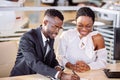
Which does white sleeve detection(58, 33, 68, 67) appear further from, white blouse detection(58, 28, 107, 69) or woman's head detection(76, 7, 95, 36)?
woman's head detection(76, 7, 95, 36)

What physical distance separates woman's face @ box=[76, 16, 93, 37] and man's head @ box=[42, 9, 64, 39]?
1.02 feet

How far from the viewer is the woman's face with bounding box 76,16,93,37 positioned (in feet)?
6.99

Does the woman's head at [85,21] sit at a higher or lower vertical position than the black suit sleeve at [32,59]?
higher

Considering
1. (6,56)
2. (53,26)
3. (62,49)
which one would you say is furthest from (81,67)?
(6,56)

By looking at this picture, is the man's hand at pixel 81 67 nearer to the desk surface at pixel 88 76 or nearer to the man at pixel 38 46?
the desk surface at pixel 88 76

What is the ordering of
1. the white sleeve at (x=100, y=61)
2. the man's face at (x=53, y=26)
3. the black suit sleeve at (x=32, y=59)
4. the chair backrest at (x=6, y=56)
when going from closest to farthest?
the black suit sleeve at (x=32, y=59) → the man's face at (x=53, y=26) → the white sleeve at (x=100, y=61) → the chair backrest at (x=6, y=56)

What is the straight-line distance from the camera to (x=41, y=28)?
75.5 inches

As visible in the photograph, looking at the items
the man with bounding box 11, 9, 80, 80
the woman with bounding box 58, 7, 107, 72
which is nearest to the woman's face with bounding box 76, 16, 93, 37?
the woman with bounding box 58, 7, 107, 72

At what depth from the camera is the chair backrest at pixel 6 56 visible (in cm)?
221

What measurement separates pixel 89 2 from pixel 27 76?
7.16 meters

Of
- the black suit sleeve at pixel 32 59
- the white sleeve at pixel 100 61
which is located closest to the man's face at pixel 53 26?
the black suit sleeve at pixel 32 59

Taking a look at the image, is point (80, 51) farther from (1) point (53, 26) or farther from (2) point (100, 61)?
(1) point (53, 26)

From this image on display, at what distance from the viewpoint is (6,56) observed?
2.23m

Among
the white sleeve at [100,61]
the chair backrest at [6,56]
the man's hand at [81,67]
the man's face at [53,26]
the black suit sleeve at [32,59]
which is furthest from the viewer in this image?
the chair backrest at [6,56]
